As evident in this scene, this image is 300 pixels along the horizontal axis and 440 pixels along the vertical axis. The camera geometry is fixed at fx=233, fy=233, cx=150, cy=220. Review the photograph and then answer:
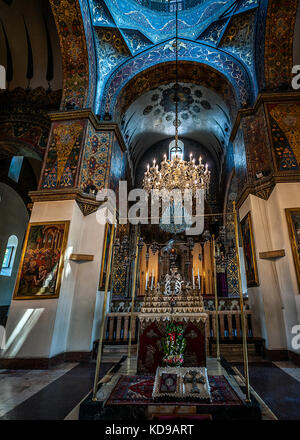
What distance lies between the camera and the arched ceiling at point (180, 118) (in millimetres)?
10508

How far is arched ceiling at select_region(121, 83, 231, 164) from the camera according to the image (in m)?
10.5

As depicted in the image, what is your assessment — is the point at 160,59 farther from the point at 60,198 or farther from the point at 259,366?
the point at 259,366

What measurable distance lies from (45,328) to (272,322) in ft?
17.5

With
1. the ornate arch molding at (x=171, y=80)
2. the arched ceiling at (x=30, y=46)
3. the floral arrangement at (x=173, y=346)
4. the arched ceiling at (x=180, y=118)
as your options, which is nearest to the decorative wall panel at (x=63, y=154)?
the ornate arch molding at (x=171, y=80)

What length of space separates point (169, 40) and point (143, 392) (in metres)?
11.0

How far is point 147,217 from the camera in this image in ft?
22.2

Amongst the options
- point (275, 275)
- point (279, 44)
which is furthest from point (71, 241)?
point (279, 44)

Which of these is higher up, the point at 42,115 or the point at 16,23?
the point at 16,23

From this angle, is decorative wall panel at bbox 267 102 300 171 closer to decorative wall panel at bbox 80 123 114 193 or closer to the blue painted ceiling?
the blue painted ceiling

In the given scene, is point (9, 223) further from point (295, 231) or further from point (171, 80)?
point (295, 231)

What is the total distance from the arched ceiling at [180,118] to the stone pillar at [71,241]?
10.6 ft

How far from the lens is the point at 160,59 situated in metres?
9.12

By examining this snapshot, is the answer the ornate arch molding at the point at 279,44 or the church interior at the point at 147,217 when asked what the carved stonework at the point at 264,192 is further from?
the ornate arch molding at the point at 279,44
